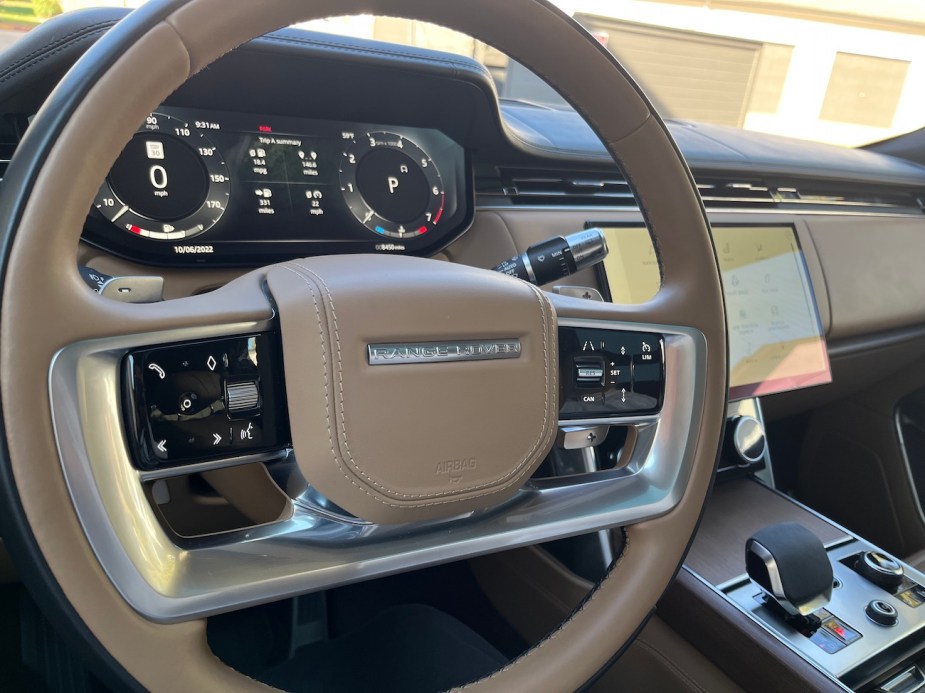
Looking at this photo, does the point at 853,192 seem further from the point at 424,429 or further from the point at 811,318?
the point at 424,429

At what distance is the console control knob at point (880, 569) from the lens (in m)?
0.98

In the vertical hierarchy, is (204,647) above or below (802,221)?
below

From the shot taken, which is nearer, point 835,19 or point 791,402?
point 791,402

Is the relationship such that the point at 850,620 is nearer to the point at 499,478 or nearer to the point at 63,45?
the point at 499,478

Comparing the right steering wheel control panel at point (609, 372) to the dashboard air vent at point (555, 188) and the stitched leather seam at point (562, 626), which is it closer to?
the stitched leather seam at point (562, 626)

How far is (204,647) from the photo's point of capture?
0.49m

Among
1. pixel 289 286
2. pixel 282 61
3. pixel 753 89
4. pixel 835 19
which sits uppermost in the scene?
pixel 835 19

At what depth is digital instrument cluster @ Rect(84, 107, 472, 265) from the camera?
753 mm

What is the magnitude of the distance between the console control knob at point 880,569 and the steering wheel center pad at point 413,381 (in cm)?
67

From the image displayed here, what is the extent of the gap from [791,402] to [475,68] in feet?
3.35

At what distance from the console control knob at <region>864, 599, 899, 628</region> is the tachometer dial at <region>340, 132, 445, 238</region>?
2.51 feet

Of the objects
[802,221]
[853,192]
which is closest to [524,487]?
[802,221]

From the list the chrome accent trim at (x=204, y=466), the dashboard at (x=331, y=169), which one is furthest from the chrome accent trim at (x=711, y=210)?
the chrome accent trim at (x=204, y=466)

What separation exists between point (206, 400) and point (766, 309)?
1120mm
